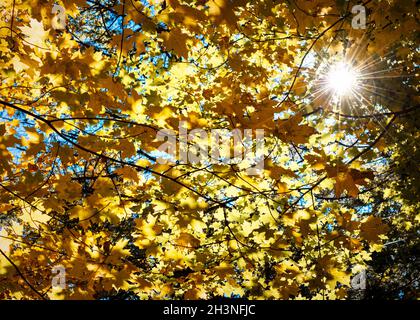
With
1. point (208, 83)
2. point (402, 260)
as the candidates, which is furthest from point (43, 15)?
point (402, 260)

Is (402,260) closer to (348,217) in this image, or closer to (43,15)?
(348,217)

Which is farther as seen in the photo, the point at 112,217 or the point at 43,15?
the point at 112,217

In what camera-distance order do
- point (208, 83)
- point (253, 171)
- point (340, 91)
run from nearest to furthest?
point (253, 171)
point (340, 91)
point (208, 83)

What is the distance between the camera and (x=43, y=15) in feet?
7.03

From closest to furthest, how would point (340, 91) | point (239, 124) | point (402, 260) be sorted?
1. point (239, 124)
2. point (340, 91)
3. point (402, 260)

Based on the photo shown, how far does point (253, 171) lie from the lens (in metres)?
2.44
